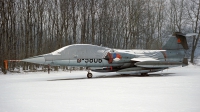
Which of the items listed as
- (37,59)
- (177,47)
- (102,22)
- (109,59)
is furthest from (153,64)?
(102,22)

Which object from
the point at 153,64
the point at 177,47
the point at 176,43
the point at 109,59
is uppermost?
the point at 176,43

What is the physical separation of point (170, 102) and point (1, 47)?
59.6 ft

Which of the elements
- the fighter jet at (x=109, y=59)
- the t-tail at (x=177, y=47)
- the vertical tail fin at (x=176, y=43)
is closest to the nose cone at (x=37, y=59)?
the fighter jet at (x=109, y=59)

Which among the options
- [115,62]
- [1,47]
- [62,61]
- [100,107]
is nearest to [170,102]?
[100,107]

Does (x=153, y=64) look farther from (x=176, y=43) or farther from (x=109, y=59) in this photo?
(x=176, y=43)

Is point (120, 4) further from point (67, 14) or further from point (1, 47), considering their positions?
point (1, 47)

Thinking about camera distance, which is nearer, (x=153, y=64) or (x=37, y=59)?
(x=37, y=59)

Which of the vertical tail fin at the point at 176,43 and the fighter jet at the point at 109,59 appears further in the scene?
the vertical tail fin at the point at 176,43

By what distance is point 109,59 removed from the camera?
43.1 ft

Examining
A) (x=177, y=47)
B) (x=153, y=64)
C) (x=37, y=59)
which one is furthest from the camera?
(x=177, y=47)

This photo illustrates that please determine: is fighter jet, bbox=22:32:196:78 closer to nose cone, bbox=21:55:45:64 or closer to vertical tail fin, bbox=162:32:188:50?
nose cone, bbox=21:55:45:64

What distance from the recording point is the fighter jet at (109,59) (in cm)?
1163

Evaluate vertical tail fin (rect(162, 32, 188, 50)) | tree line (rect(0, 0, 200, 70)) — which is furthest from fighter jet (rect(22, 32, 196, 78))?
tree line (rect(0, 0, 200, 70))

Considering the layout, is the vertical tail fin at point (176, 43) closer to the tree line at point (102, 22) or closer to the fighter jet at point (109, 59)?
the fighter jet at point (109, 59)
